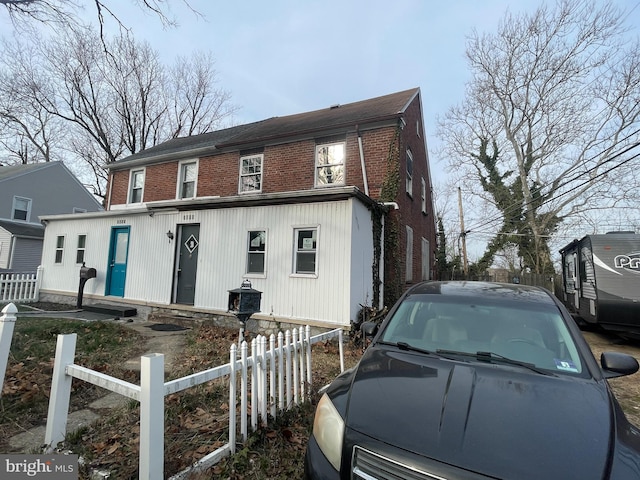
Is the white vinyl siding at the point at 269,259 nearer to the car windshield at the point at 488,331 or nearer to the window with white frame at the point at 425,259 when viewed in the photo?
the car windshield at the point at 488,331

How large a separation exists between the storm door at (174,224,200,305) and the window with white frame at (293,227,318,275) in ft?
10.5

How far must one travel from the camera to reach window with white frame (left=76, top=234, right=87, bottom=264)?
11700 millimetres

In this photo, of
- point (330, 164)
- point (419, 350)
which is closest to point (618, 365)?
point (419, 350)

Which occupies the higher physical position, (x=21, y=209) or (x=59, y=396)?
(x=21, y=209)

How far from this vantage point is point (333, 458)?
1843 millimetres

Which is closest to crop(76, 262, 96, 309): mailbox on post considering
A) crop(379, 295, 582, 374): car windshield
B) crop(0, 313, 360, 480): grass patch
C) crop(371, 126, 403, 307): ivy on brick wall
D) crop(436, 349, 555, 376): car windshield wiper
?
crop(0, 313, 360, 480): grass patch

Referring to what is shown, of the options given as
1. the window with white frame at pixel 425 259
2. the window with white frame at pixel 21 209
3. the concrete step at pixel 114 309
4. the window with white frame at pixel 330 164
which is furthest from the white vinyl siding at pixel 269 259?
the window with white frame at pixel 21 209

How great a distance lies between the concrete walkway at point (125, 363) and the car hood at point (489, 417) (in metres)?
3.05

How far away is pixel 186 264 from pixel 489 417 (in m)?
9.16

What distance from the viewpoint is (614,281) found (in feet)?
26.0

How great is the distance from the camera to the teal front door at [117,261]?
34.7ft

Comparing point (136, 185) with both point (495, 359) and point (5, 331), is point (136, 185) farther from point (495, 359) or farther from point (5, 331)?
point (495, 359)

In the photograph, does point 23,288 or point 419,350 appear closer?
point 419,350

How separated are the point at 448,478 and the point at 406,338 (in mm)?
1375
